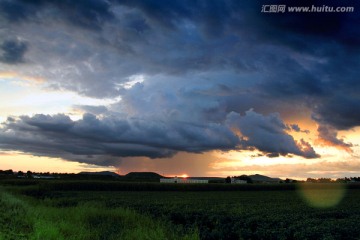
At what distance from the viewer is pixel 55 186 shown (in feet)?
272

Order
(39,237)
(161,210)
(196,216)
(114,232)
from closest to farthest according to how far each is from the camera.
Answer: (39,237) → (114,232) → (196,216) → (161,210)

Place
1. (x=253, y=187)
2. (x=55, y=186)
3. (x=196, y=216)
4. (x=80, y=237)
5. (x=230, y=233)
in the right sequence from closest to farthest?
(x=80, y=237) < (x=230, y=233) < (x=196, y=216) < (x=55, y=186) < (x=253, y=187)

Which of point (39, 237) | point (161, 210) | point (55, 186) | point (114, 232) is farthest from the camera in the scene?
point (55, 186)

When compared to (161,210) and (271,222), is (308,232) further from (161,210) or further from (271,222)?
(161,210)

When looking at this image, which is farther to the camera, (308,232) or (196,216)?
(196,216)

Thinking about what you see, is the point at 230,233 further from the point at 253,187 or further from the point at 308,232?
the point at 253,187

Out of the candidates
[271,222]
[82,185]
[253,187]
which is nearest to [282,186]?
[253,187]

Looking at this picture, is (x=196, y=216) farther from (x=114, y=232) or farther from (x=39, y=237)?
(x=39, y=237)

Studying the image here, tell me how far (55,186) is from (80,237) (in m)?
68.8

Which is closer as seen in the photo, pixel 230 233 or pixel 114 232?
pixel 230 233

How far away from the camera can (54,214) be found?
2662 centimetres

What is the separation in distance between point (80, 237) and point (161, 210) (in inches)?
459

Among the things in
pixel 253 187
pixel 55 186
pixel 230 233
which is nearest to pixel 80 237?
pixel 230 233

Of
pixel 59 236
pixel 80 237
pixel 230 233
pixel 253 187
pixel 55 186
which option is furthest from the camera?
pixel 253 187
